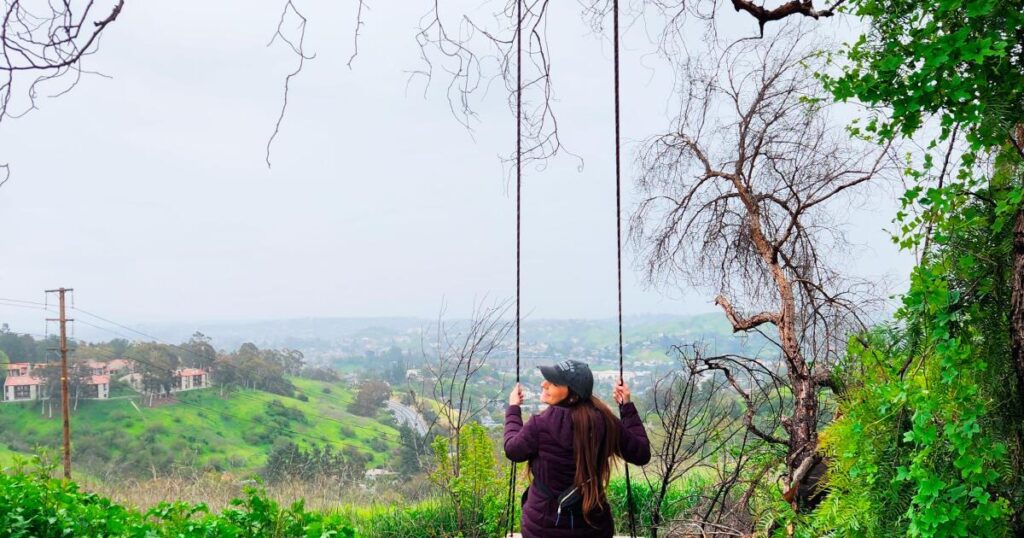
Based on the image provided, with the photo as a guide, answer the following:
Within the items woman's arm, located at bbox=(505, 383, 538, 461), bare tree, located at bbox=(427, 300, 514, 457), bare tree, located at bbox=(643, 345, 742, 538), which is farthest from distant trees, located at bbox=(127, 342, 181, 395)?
woman's arm, located at bbox=(505, 383, 538, 461)

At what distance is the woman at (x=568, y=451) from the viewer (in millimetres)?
2693

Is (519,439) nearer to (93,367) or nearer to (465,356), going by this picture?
(465,356)

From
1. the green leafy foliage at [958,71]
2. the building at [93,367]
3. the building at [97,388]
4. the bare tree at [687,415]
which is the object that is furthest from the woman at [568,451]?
the building at [93,367]

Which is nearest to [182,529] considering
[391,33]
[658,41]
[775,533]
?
[391,33]

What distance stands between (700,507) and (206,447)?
786 inches

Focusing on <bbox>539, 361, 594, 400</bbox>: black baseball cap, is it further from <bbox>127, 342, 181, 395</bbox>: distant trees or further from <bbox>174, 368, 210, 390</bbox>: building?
<bbox>127, 342, 181, 395</bbox>: distant trees

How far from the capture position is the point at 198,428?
903 inches

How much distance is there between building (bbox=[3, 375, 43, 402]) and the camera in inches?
890

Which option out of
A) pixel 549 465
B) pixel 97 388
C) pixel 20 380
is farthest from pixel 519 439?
pixel 20 380

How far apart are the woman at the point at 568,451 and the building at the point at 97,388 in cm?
2403

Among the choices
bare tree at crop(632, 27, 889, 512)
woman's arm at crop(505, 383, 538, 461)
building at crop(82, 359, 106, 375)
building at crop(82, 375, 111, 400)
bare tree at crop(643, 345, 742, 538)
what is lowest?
building at crop(82, 375, 111, 400)

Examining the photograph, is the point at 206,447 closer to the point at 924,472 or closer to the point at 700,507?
the point at 700,507

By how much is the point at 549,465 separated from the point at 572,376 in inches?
12.6

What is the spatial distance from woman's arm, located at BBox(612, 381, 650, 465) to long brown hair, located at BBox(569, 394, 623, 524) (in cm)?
3
